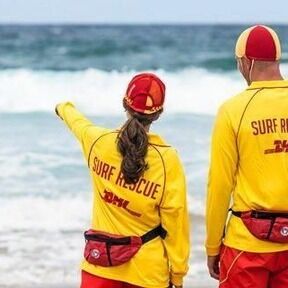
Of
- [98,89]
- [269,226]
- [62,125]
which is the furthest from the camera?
[98,89]

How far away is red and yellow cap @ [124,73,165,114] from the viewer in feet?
10.8

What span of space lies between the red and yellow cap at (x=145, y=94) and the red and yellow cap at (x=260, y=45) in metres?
0.34

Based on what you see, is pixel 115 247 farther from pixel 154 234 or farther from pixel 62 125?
pixel 62 125

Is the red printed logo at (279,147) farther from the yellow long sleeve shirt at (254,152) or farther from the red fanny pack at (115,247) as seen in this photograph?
the red fanny pack at (115,247)

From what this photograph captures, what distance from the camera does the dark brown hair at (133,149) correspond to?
Result: 3.25 m

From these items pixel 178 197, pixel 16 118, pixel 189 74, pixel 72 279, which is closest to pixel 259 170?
pixel 178 197

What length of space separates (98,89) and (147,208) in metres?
19.1

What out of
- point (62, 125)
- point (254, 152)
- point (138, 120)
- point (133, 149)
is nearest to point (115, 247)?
point (133, 149)

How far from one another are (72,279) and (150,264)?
8.53 feet

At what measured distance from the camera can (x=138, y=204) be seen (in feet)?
10.8

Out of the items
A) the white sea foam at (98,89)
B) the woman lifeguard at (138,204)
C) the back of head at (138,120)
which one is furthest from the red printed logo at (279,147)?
the white sea foam at (98,89)

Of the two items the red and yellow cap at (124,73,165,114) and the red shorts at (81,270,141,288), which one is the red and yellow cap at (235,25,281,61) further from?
the red shorts at (81,270,141,288)

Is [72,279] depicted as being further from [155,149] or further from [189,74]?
[189,74]

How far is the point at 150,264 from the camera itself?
3.33 m
